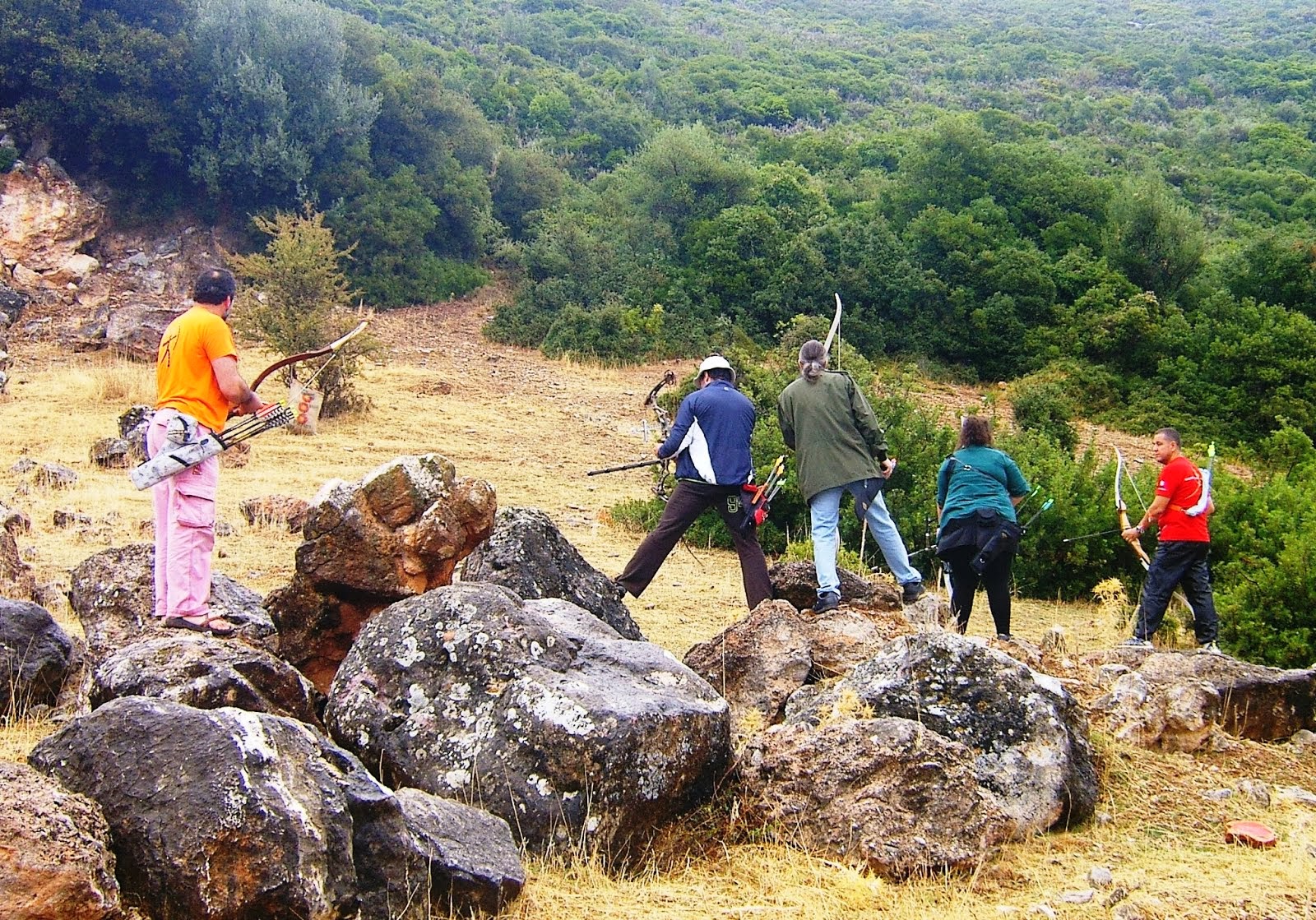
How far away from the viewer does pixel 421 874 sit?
3.43m

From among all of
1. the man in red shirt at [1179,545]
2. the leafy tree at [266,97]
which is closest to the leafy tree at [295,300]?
the leafy tree at [266,97]

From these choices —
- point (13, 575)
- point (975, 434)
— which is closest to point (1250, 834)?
point (975, 434)

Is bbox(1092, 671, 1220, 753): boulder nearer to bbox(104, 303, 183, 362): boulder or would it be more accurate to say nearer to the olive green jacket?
the olive green jacket

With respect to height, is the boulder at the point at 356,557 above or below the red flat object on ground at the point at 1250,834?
above

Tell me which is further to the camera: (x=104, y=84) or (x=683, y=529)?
(x=104, y=84)

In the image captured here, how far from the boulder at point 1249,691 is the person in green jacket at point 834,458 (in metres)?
2.05

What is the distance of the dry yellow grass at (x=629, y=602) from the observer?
374 centimetres

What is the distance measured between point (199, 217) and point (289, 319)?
10632 mm

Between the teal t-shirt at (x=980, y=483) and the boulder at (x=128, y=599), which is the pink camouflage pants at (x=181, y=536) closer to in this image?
the boulder at (x=128, y=599)

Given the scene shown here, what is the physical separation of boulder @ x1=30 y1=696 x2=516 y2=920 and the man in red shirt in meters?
5.51

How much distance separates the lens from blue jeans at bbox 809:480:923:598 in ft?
24.3

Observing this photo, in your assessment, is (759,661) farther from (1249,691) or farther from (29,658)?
(29,658)

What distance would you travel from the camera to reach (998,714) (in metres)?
4.68

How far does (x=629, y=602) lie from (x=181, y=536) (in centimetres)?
353
